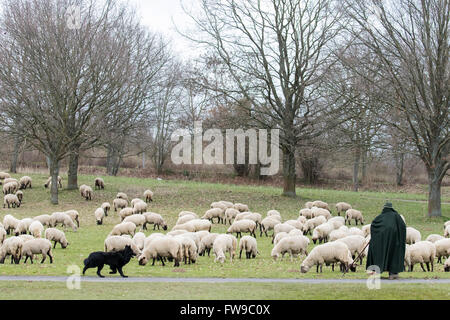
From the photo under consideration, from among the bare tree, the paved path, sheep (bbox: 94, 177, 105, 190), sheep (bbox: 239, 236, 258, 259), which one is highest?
the bare tree

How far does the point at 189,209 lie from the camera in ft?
111

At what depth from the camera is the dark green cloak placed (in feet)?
45.4

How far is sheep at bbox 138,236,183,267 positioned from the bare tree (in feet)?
62.4

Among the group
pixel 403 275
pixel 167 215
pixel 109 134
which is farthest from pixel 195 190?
pixel 403 275

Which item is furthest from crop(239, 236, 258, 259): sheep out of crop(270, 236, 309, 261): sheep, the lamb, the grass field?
the lamb

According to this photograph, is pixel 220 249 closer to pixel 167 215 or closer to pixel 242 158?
pixel 167 215

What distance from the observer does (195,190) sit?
4159 centimetres

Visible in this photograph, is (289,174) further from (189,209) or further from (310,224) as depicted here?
(310,224)

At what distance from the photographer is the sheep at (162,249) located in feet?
54.1

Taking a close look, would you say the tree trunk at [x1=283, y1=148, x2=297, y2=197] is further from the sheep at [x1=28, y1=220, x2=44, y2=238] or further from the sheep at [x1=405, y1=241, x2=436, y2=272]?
the sheep at [x1=405, y1=241, x2=436, y2=272]

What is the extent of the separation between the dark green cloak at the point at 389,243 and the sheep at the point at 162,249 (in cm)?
586

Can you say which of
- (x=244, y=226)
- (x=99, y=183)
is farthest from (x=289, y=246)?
(x=99, y=183)

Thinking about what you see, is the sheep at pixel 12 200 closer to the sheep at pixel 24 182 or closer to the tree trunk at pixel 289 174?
the sheep at pixel 24 182

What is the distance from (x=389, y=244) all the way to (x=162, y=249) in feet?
22.1
